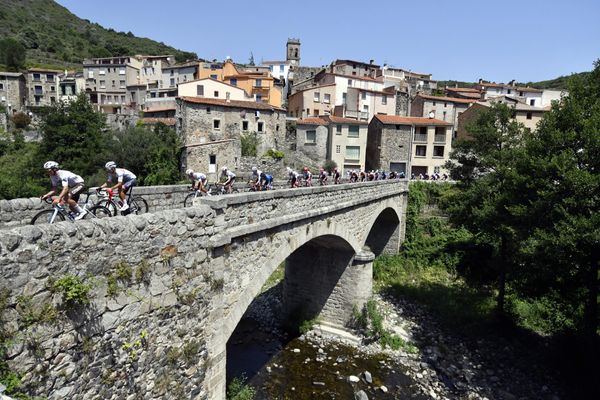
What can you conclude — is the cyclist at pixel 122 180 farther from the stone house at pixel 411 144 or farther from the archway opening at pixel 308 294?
the stone house at pixel 411 144

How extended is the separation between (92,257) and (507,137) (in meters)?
23.3

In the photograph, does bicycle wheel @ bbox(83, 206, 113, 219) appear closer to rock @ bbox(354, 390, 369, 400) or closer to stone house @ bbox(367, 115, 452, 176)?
rock @ bbox(354, 390, 369, 400)

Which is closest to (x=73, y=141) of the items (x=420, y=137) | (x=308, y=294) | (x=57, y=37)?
(x=308, y=294)

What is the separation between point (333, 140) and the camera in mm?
40969

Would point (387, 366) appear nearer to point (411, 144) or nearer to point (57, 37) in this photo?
point (411, 144)

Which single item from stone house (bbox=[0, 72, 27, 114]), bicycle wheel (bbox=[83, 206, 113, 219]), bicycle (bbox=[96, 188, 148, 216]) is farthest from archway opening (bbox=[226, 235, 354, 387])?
stone house (bbox=[0, 72, 27, 114])

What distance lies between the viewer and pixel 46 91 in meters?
61.0

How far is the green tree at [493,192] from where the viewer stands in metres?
15.6

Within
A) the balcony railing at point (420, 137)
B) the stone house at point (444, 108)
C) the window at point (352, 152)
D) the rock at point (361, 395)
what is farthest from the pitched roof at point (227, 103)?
the rock at point (361, 395)

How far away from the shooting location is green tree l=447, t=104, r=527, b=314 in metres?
15.6

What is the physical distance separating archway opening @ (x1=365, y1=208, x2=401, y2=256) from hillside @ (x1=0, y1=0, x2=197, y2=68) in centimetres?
8027

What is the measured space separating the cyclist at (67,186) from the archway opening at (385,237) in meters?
22.1

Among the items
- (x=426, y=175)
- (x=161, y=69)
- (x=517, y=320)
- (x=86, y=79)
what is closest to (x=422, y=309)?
(x=517, y=320)

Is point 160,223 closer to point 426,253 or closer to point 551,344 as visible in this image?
point 551,344
